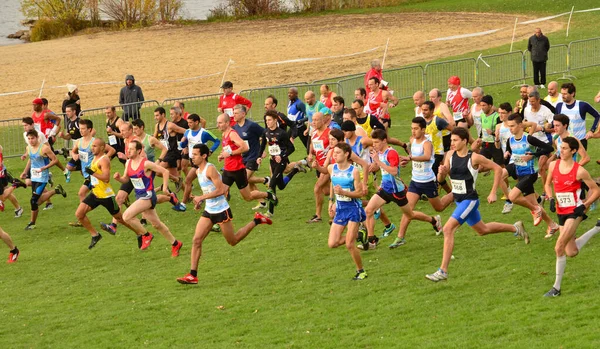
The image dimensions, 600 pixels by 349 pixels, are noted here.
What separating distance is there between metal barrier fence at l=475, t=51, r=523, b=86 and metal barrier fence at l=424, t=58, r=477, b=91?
26 centimetres

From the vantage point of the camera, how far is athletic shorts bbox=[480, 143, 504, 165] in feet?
54.5

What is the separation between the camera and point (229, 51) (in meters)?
42.7

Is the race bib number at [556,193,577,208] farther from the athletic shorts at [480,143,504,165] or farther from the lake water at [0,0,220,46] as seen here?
the lake water at [0,0,220,46]

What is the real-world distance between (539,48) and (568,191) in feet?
59.8

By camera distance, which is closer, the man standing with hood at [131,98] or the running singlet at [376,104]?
the running singlet at [376,104]

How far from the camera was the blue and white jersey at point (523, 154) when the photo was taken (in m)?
14.6

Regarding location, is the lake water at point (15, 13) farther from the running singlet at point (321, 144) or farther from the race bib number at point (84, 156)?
the running singlet at point (321, 144)

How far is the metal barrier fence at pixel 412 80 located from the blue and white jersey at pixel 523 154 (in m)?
12.6

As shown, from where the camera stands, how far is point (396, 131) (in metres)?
25.8

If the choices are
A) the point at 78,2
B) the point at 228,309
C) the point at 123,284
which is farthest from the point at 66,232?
the point at 78,2

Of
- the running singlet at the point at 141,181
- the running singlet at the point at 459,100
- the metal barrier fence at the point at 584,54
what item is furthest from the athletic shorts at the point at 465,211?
the metal barrier fence at the point at 584,54

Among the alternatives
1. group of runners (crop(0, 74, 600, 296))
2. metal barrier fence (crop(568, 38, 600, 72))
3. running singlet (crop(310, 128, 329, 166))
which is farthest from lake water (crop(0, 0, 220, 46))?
running singlet (crop(310, 128, 329, 166))

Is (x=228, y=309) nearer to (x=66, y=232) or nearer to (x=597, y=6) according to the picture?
A: (x=66, y=232)

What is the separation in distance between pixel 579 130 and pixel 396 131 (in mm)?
9940
